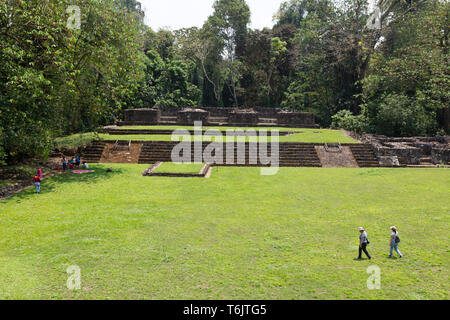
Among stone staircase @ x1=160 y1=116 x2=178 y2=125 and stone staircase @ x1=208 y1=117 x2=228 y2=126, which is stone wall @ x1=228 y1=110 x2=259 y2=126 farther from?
stone staircase @ x1=160 y1=116 x2=178 y2=125

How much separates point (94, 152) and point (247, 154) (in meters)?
9.01

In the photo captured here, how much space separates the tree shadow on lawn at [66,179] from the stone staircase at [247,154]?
3056mm

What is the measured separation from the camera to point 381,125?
24094mm

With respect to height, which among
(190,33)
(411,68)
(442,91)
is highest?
(190,33)

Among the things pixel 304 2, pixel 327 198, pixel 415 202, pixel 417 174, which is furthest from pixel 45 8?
pixel 304 2

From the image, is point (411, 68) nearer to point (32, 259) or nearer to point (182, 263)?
point (182, 263)

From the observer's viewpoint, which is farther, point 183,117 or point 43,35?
point 183,117

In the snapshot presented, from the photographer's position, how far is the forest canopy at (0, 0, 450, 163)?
11797mm

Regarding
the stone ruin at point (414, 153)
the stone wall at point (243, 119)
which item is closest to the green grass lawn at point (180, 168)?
the stone ruin at point (414, 153)

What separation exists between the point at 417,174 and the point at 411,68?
12.3 metres

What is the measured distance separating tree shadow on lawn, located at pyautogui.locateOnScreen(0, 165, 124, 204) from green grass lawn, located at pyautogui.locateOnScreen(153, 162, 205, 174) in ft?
6.35

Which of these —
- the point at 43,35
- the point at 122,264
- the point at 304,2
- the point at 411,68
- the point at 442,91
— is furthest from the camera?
the point at 304,2

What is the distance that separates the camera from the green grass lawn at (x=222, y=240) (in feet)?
16.9

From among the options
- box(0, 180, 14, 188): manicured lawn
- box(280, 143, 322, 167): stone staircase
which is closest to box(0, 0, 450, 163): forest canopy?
box(0, 180, 14, 188): manicured lawn
